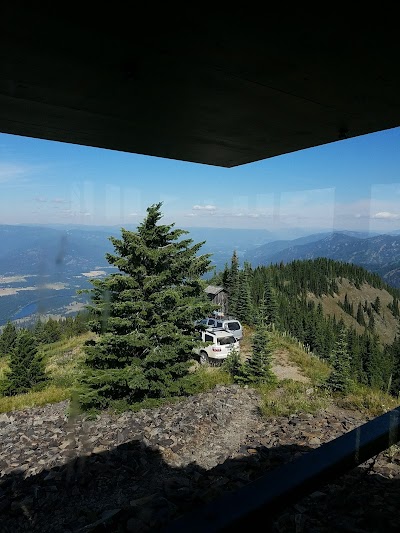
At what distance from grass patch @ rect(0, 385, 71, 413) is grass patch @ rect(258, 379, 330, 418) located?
445 centimetres

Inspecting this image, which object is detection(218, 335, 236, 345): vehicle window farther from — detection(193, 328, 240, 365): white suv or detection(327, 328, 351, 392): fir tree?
detection(327, 328, 351, 392): fir tree

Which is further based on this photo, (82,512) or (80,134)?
(82,512)

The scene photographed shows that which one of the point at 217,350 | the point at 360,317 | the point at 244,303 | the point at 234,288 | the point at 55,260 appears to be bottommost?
the point at 360,317

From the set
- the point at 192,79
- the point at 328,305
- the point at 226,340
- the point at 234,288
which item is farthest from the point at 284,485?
the point at 328,305

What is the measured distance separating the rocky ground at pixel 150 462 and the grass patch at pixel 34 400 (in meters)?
0.50

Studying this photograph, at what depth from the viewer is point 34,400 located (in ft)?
29.9

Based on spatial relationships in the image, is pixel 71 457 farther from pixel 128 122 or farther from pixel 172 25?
pixel 172 25

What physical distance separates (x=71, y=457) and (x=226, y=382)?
473 centimetres

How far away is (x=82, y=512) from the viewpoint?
416 centimetres

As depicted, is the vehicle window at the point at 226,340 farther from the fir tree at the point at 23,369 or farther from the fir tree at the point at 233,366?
the fir tree at the point at 23,369

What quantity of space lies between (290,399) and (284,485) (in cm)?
781

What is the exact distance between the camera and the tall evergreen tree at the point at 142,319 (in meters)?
7.77

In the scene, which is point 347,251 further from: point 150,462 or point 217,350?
point 150,462

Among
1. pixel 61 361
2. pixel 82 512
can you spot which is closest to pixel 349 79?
pixel 82 512
